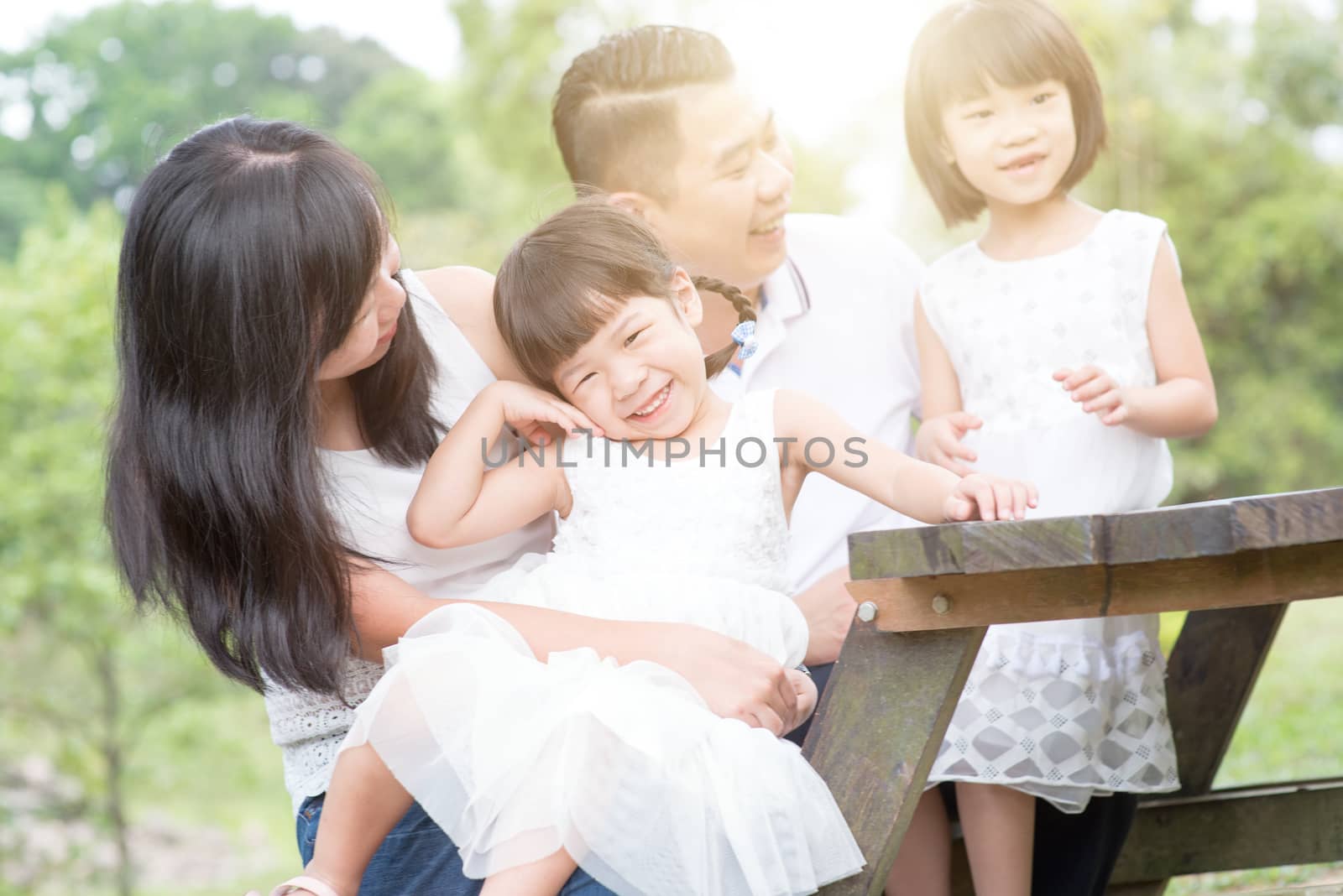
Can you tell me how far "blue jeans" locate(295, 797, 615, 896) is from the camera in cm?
187

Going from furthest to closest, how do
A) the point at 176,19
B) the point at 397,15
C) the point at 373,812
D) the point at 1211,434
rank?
1. the point at 176,19
2. the point at 397,15
3. the point at 1211,434
4. the point at 373,812

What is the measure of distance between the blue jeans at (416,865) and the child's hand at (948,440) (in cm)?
101

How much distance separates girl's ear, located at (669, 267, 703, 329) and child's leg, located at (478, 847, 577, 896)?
0.92 m

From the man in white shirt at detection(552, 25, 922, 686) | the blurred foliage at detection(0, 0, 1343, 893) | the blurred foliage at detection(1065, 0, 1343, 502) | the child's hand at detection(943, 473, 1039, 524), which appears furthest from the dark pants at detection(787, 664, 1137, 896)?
the blurred foliage at detection(1065, 0, 1343, 502)

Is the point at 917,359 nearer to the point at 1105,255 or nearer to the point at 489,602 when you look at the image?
the point at 1105,255

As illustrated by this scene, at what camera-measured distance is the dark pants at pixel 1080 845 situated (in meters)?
2.34

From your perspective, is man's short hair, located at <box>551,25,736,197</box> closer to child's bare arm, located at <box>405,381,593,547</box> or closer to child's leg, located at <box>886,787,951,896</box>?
child's bare arm, located at <box>405,381,593,547</box>

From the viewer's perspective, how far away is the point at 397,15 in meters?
20.3

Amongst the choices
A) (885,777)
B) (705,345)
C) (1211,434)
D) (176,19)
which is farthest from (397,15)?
(885,777)

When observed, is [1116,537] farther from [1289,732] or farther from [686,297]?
[1289,732]

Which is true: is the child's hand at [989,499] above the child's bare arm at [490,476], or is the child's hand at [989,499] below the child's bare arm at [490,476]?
above

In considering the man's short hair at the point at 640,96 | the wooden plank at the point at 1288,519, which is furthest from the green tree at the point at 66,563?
the wooden plank at the point at 1288,519

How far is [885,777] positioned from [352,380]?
1.08 meters

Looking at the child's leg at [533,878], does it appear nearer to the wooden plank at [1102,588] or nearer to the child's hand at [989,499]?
the wooden plank at [1102,588]
